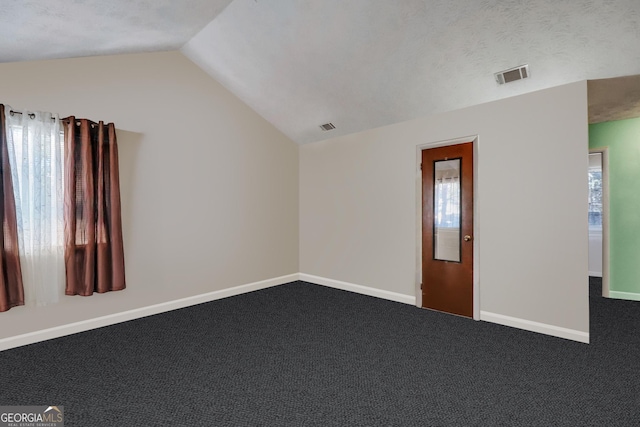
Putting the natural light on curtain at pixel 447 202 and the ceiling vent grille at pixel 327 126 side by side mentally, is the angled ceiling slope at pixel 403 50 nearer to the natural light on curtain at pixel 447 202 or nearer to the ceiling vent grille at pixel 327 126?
the ceiling vent grille at pixel 327 126

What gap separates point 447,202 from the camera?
395 cm

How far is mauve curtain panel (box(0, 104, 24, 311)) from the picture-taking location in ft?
9.03

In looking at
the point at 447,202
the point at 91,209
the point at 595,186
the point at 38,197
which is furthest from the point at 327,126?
the point at 595,186

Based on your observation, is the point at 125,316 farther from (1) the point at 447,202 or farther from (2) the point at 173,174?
(1) the point at 447,202

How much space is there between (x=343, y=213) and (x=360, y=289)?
1.19 metres

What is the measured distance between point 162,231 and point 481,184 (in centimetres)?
382

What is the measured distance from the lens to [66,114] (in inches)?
127

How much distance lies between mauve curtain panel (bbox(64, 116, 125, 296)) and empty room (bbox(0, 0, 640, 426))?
1.0 inches

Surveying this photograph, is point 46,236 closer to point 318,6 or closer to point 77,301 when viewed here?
point 77,301

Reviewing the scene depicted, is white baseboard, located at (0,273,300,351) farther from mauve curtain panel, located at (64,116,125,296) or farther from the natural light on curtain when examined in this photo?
the natural light on curtain

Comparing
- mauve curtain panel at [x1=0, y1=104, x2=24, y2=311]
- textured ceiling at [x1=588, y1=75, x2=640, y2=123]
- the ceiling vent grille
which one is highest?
the ceiling vent grille

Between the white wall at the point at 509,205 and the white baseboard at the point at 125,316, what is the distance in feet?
5.48

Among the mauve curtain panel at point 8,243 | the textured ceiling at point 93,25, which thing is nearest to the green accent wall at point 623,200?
the textured ceiling at point 93,25

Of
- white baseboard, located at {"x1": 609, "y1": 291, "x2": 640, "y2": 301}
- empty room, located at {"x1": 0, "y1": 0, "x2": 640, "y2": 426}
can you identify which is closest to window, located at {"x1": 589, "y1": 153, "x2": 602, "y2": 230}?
empty room, located at {"x1": 0, "y1": 0, "x2": 640, "y2": 426}
